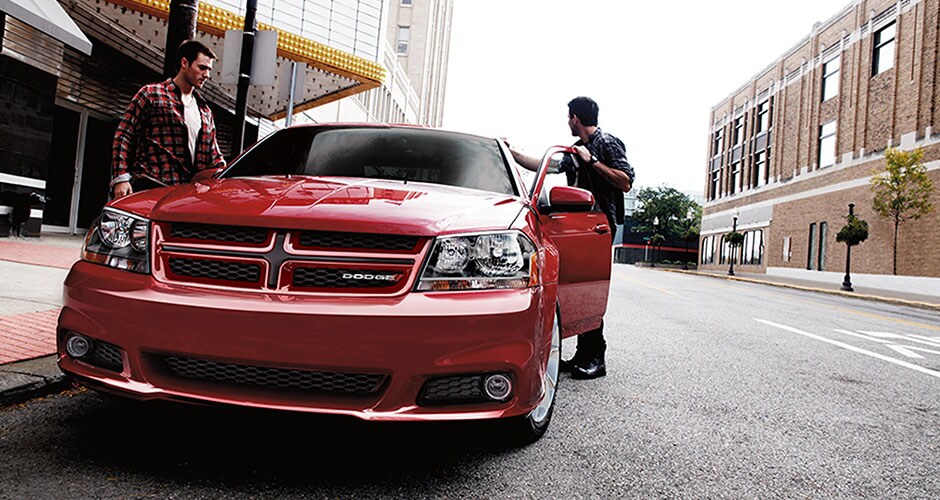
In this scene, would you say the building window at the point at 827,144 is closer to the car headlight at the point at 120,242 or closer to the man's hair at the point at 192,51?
the man's hair at the point at 192,51

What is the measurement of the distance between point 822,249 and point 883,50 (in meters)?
10.1

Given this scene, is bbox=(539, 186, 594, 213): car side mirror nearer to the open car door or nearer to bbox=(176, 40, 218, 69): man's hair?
the open car door

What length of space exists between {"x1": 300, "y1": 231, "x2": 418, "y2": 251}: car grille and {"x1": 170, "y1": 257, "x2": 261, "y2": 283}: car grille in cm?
20

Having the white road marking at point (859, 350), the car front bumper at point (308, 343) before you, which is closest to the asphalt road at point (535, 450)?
the car front bumper at point (308, 343)

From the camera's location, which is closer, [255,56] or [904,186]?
[255,56]

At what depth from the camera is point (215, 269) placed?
2377 millimetres

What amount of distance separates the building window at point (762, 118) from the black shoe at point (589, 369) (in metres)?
45.0

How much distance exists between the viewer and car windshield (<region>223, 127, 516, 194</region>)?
3.53 metres

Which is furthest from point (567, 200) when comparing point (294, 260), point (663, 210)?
point (663, 210)

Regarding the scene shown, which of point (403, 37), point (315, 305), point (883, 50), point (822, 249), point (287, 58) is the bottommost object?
point (315, 305)

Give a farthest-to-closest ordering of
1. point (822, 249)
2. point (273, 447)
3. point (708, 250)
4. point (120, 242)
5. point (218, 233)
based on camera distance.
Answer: point (708, 250)
point (822, 249)
point (273, 447)
point (120, 242)
point (218, 233)

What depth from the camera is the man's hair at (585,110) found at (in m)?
4.70

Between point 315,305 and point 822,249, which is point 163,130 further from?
point 822,249

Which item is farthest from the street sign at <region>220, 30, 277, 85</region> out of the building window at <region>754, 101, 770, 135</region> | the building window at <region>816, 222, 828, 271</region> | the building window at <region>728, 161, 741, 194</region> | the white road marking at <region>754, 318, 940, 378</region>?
the building window at <region>728, 161, 741, 194</region>
